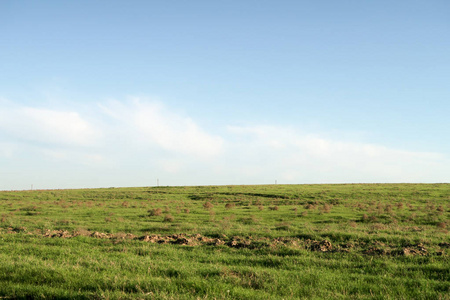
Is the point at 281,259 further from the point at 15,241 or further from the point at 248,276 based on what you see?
the point at 15,241

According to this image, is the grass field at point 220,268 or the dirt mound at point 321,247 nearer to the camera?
the grass field at point 220,268

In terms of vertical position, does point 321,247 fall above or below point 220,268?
below

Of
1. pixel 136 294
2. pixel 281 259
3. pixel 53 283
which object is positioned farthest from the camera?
pixel 281 259

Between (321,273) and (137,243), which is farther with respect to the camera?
(137,243)

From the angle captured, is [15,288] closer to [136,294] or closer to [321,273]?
[136,294]

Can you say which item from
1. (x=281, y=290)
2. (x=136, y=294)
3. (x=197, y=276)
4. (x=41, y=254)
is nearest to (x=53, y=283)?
(x=136, y=294)

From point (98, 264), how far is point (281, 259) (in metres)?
6.28

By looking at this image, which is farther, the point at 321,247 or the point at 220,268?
the point at 321,247

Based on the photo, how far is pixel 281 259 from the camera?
11367mm

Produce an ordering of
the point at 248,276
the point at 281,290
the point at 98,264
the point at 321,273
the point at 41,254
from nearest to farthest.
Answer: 1. the point at 281,290
2. the point at 248,276
3. the point at 321,273
4. the point at 98,264
5. the point at 41,254

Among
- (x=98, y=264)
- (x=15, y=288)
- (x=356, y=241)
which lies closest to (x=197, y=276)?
(x=98, y=264)

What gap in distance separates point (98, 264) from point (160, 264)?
197 cm

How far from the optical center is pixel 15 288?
7.84 meters

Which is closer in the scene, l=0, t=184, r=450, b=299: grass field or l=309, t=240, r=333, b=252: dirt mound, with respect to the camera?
l=0, t=184, r=450, b=299: grass field
